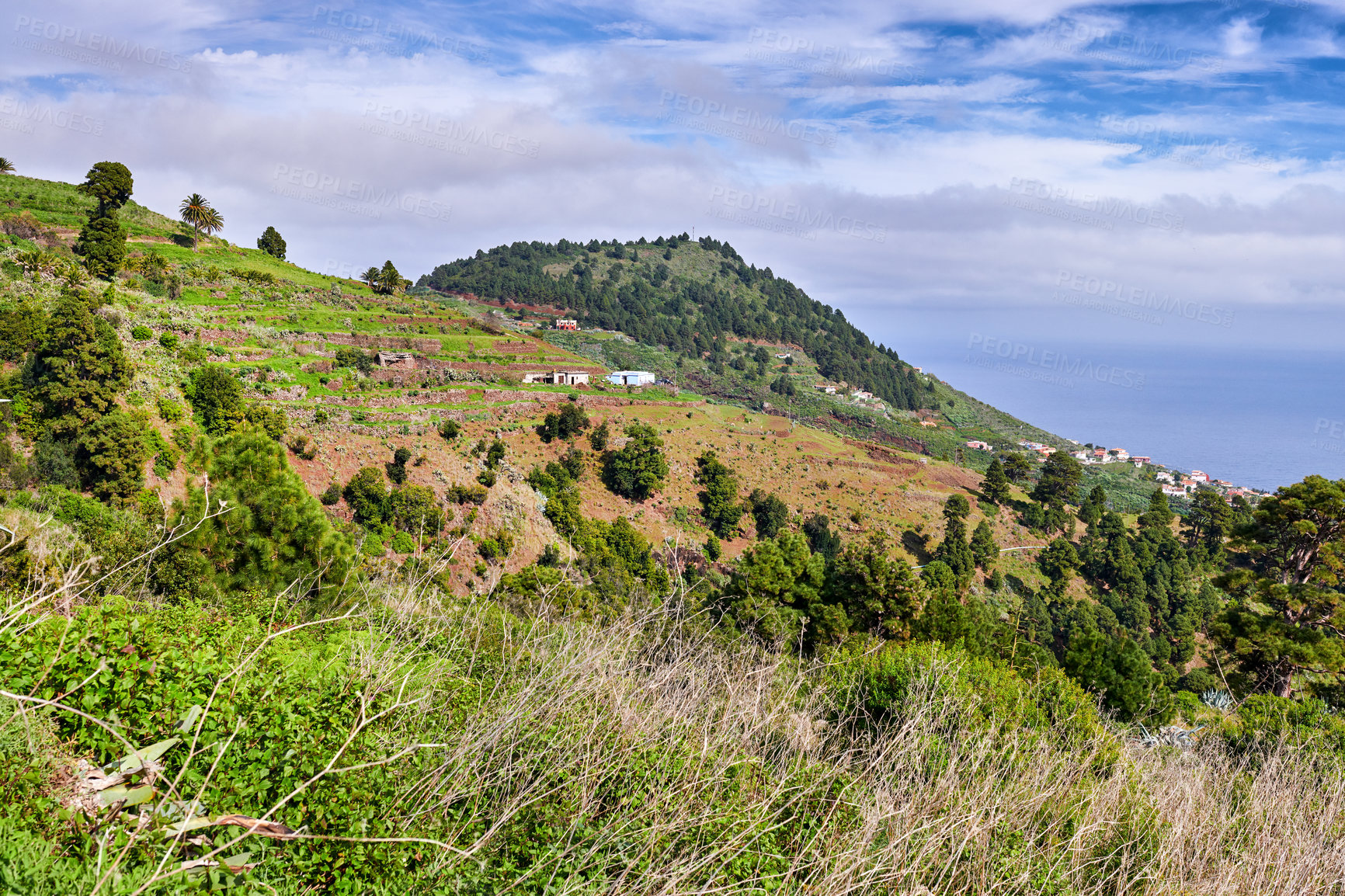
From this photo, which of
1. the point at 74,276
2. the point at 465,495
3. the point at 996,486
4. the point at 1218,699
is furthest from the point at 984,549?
the point at 74,276

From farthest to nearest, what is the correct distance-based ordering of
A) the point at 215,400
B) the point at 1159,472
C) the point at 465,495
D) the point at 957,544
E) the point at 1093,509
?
the point at 1159,472, the point at 1093,509, the point at 957,544, the point at 465,495, the point at 215,400

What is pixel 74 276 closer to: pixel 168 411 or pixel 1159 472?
pixel 168 411

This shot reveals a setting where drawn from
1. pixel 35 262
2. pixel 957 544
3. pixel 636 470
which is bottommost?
pixel 957 544

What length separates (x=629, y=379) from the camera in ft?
203

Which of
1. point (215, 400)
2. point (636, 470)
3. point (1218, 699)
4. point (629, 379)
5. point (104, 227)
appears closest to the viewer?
point (1218, 699)

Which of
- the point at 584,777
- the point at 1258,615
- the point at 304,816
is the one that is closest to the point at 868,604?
the point at 1258,615

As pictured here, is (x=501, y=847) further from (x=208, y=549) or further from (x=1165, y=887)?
(x=208, y=549)

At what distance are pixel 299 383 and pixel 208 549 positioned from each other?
83.5 feet

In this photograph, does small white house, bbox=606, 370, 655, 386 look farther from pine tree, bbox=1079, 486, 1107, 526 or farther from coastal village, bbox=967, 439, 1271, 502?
coastal village, bbox=967, 439, 1271, 502

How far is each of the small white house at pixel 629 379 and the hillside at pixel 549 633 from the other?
2.03 meters

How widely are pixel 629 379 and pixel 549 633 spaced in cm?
5502

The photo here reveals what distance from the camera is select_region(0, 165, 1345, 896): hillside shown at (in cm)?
353

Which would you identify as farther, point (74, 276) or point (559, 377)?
point (559, 377)

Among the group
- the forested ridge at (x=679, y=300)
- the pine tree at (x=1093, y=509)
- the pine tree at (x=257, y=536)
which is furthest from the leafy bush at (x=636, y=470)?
the forested ridge at (x=679, y=300)
